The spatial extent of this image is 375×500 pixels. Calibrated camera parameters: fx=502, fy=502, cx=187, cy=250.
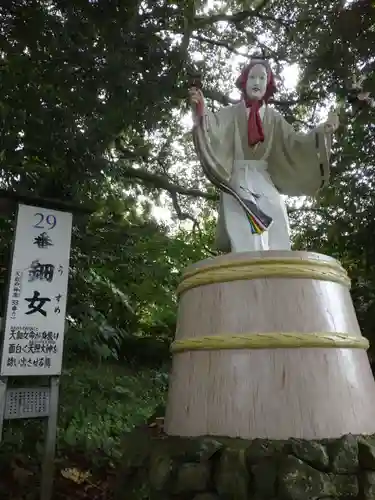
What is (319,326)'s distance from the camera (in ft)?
7.74

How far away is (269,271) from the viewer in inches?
97.2

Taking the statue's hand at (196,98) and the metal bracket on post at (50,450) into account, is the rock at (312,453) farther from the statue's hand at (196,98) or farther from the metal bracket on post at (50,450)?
the statue's hand at (196,98)

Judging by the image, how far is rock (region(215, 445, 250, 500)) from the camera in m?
2.02

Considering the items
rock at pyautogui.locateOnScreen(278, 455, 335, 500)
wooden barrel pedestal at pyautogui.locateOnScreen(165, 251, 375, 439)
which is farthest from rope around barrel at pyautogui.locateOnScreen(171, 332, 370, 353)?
rock at pyautogui.locateOnScreen(278, 455, 335, 500)

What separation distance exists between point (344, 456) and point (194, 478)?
620 mm

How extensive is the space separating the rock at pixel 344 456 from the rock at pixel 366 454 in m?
0.02

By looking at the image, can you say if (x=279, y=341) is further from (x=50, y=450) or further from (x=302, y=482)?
(x=50, y=450)

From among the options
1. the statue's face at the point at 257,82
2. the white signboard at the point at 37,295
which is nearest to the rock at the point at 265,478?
the white signboard at the point at 37,295


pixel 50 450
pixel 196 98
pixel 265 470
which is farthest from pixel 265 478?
pixel 196 98

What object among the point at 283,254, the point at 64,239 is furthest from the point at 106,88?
the point at 283,254

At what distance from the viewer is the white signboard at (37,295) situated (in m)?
3.40

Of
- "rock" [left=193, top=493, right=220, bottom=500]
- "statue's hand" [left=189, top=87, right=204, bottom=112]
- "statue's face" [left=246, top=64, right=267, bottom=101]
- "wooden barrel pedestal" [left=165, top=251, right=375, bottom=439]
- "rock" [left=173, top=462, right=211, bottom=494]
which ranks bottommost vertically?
"rock" [left=193, top=493, right=220, bottom=500]

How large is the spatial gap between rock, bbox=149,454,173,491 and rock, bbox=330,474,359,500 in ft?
2.26

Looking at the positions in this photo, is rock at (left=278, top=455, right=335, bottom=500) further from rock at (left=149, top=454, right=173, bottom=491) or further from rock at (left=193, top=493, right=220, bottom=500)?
rock at (left=149, top=454, right=173, bottom=491)
